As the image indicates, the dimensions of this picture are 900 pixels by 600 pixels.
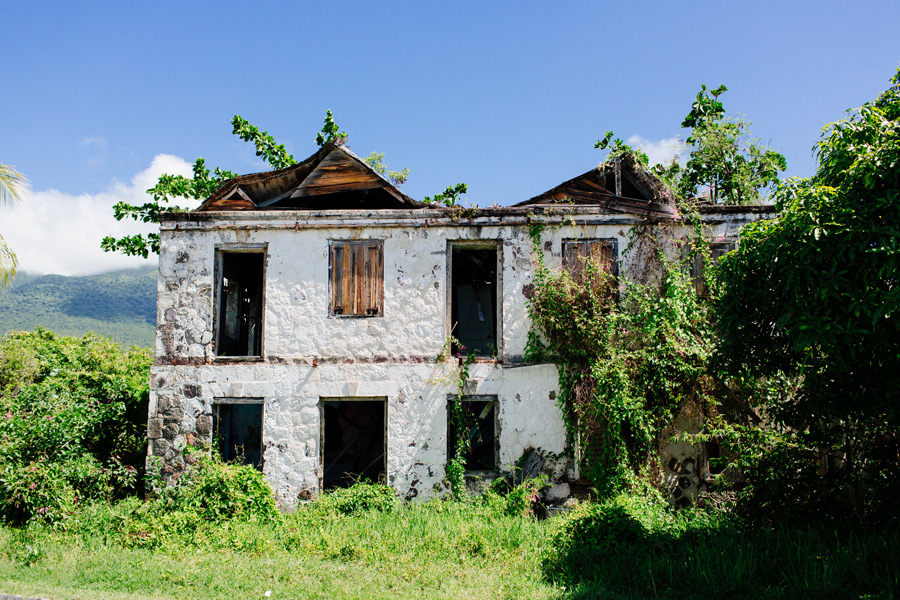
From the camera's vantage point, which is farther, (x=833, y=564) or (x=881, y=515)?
(x=881, y=515)

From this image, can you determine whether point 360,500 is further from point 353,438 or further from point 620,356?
point 620,356

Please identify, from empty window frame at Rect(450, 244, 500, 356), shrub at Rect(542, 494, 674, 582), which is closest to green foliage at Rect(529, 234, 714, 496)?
A: shrub at Rect(542, 494, 674, 582)

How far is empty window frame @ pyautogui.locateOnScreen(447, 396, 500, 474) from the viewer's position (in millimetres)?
10273

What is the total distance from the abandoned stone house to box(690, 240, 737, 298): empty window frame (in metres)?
0.13

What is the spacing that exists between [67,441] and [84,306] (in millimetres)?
116982

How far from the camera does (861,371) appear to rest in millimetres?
6555

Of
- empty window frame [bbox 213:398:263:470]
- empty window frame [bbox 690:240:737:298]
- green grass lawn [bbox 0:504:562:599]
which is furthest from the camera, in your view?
empty window frame [bbox 213:398:263:470]

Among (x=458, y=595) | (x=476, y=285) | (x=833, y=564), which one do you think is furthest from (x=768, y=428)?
(x=476, y=285)

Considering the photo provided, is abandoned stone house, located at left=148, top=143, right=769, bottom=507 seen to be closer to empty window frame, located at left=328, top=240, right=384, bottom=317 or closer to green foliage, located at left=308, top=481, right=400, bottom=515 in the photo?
empty window frame, located at left=328, top=240, right=384, bottom=317

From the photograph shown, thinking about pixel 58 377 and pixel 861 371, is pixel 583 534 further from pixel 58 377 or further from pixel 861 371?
pixel 58 377

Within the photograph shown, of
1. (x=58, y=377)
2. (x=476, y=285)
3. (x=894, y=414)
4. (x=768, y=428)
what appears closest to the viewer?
(x=894, y=414)

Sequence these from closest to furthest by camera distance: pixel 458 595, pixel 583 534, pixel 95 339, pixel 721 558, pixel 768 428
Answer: pixel 458 595 < pixel 721 558 < pixel 583 534 < pixel 768 428 < pixel 95 339

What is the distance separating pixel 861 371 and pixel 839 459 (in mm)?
2470

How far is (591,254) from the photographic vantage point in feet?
34.9
